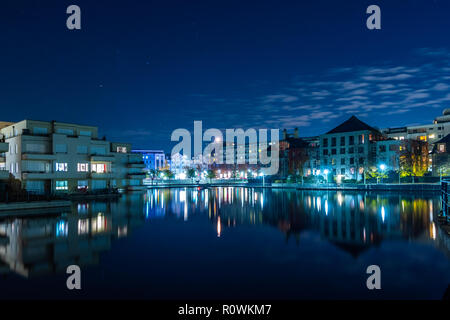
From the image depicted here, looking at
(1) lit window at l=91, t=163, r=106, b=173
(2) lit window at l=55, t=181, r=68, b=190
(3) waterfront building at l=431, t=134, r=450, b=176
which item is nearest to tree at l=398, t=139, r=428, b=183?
(3) waterfront building at l=431, t=134, r=450, b=176

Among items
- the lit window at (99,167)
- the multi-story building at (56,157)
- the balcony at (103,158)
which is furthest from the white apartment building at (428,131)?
the multi-story building at (56,157)

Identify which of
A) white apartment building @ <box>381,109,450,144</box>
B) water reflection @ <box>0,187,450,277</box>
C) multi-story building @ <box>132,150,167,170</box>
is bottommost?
water reflection @ <box>0,187,450,277</box>

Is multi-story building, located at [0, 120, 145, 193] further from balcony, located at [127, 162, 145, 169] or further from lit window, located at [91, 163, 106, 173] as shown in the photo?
balcony, located at [127, 162, 145, 169]

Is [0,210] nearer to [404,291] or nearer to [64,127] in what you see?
[64,127]

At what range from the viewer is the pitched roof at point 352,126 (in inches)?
2847

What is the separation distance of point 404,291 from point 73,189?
41068 mm

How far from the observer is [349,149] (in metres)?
72.1

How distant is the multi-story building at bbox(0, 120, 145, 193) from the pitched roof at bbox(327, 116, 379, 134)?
52.2 metres

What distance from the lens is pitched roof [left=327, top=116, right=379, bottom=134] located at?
72312 mm

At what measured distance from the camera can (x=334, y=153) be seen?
74938mm

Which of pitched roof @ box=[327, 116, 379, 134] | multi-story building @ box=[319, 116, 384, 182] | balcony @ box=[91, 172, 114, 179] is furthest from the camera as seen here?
pitched roof @ box=[327, 116, 379, 134]

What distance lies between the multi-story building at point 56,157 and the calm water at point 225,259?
71.6 feet

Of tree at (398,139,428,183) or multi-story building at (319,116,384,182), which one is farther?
multi-story building at (319,116,384,182)
